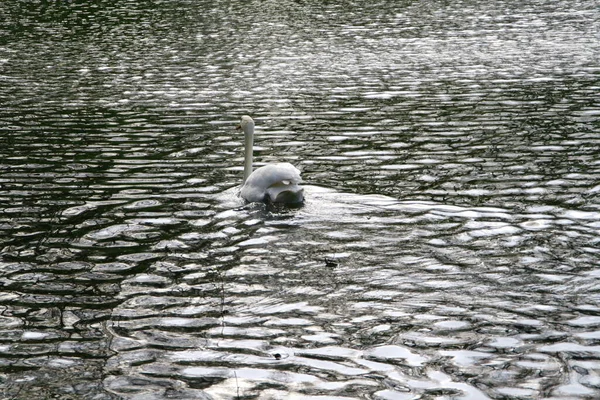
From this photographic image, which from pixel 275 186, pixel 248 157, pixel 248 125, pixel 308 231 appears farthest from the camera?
pixel 248 125

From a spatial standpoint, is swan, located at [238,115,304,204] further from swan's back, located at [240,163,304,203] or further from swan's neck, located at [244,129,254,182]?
swan's neck, located at [244,129,254,182]

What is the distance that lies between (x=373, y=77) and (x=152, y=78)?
590 cm

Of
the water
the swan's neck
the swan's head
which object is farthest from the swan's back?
the swan's head

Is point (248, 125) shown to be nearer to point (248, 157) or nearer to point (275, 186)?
point (248, 157)

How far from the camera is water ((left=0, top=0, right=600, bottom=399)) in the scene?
28.0 ft

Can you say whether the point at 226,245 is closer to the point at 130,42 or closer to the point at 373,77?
the point at 373,77

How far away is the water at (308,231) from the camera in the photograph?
852cm

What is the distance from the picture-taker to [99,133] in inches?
744

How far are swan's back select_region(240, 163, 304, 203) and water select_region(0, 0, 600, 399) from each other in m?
0.26

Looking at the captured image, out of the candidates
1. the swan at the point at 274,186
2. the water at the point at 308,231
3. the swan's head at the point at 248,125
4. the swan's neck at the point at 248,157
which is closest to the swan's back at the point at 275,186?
the swan at the point at 274,186

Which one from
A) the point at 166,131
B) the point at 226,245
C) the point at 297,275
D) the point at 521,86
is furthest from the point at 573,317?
the point at 521,86

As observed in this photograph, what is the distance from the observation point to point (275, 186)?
1421cm

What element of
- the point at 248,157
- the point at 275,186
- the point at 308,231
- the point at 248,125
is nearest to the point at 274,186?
the point at 275,186

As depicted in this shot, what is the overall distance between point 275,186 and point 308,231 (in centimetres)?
160
